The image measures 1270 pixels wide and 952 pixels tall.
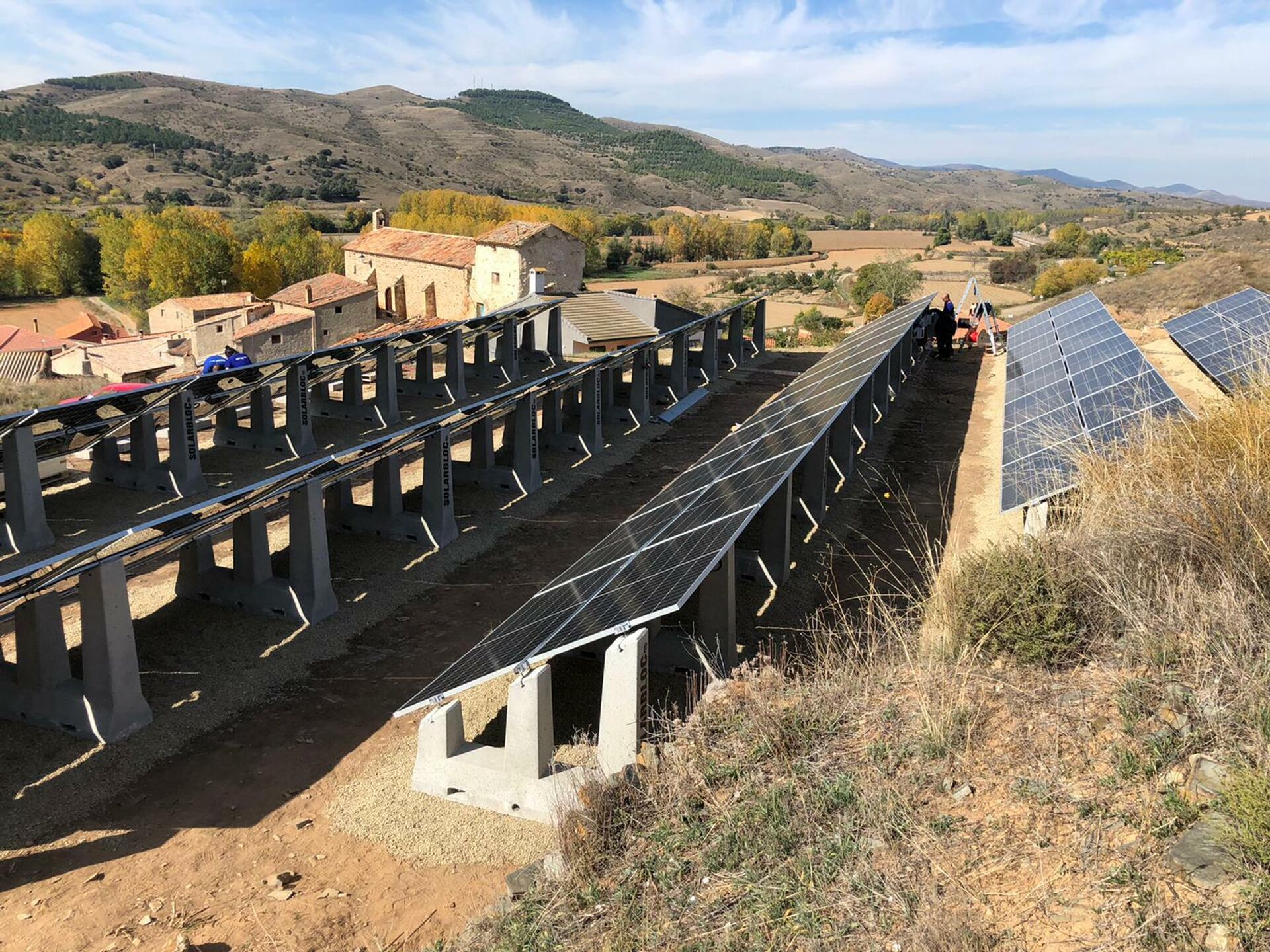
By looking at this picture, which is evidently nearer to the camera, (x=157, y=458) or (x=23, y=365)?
(x=157, y=458)

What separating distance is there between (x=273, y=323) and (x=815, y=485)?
122 feet

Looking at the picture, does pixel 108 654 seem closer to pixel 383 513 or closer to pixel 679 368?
pixel 383 513

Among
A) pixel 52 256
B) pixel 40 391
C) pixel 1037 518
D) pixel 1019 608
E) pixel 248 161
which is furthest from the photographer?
pixel 248 161

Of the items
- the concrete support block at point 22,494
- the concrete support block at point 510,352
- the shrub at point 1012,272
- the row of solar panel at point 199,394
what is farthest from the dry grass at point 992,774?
the shrub at point 1012,272

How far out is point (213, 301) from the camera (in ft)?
180

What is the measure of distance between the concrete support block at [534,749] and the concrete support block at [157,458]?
9.97m

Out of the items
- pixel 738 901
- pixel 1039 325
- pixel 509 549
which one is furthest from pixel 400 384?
pixel 738 901

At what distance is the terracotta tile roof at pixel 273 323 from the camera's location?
4550 cm

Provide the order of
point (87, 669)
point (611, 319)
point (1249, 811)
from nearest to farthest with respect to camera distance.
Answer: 1. point (1249, 811)
2. point (87, 669)
3. point (611, 319)

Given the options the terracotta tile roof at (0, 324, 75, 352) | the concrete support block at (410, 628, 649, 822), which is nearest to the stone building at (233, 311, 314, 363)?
the terracotta tile roof at (0, 324, 75, 352)

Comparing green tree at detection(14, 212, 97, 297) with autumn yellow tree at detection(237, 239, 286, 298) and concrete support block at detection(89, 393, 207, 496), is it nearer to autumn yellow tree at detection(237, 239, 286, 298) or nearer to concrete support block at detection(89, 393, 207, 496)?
autumn yellow tree at detection(237, 239, 286, 298)

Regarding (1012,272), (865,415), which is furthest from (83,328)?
(1012,272)

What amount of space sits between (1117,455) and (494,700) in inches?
278

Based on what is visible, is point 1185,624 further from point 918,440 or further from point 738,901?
point 918,440
